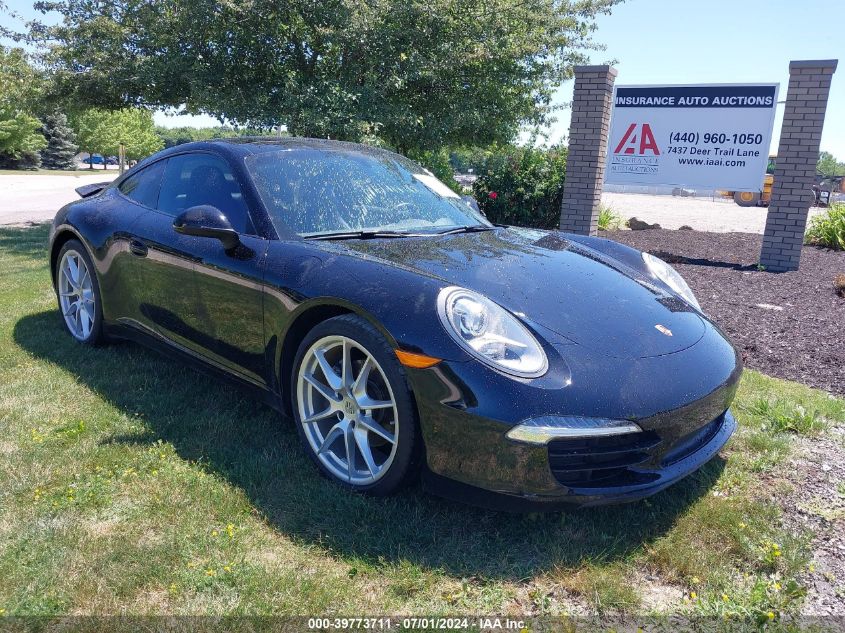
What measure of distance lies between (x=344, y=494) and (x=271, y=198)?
58.3 inches

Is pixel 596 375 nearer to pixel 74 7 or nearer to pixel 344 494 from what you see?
pixel 344 494

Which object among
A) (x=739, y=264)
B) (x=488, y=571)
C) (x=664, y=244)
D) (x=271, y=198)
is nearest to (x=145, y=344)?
(x=271, y=198)

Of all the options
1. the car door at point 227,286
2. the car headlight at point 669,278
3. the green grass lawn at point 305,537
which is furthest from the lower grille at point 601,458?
the car door at point 227,286

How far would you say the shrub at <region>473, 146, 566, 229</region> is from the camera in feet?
34.8

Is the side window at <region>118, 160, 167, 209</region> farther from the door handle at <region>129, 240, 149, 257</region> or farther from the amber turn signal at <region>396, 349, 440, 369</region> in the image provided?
the amber turn signal at <region>396, 349, 440, 369</region>

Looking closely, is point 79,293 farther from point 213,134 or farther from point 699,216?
point 213,134

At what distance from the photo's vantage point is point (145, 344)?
4000 millimetres

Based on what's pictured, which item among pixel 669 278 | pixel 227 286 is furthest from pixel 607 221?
pixel 227 286

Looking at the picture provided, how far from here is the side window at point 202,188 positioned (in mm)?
3389

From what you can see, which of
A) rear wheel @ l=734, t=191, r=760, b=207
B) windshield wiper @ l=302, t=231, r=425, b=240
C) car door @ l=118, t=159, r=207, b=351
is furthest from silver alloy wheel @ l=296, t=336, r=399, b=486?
rear wheel @ l=734, t=191, r=760, b=207

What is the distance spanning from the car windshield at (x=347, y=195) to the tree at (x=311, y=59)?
5218mm

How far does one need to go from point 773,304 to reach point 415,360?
4835 mm

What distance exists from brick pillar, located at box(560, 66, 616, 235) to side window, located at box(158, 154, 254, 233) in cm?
634

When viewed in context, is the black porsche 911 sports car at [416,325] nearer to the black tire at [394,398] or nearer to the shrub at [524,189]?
the black tire at [394,398]
